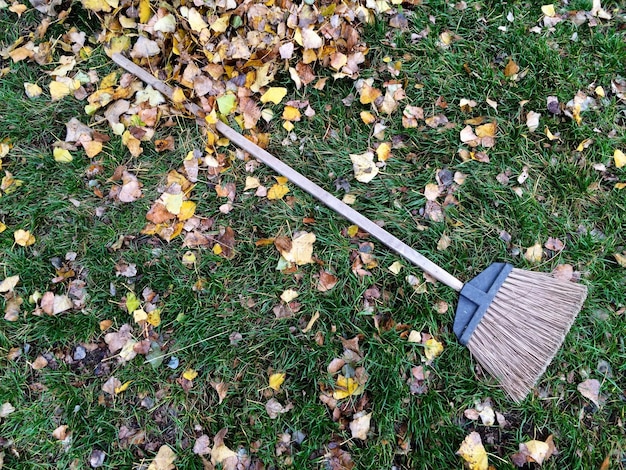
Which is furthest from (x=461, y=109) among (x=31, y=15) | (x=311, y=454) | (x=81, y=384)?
(x=31, y=15)

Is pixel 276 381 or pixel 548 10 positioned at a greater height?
pixel 548 10

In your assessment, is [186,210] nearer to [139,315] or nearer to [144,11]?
[139,315]

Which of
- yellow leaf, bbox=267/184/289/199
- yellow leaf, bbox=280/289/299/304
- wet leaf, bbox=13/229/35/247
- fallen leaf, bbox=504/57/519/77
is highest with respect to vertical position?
fallen leaf, bbox=504/57/519/77

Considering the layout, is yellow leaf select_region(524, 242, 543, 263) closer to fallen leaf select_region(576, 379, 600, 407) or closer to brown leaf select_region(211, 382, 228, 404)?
fallen leaf select_region(576, 379, 600, 407)

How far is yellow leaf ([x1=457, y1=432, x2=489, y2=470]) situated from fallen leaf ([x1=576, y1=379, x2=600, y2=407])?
50 cm

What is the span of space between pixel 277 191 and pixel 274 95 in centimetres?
52

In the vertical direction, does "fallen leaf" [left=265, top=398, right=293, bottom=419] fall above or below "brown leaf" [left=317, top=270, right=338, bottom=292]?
below

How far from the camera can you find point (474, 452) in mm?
1928

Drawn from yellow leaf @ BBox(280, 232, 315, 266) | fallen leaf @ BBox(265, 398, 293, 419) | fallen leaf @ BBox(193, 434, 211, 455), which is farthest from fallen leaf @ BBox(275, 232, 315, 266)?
fallen leaf @ BBox(193, 434, 211, 455)

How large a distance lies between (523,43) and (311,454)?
90.7 inches

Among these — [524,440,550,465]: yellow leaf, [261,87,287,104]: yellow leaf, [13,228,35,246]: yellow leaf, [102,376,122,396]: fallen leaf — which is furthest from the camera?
[261,87,287,104]: yellow leaf

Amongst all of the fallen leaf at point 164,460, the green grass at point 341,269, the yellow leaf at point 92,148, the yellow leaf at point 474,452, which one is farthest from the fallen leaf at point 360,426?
the yellow leaf at point 92,148

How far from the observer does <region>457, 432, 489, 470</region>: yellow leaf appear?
1.91 meters

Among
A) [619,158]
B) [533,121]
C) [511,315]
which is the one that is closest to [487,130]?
[533,121]
